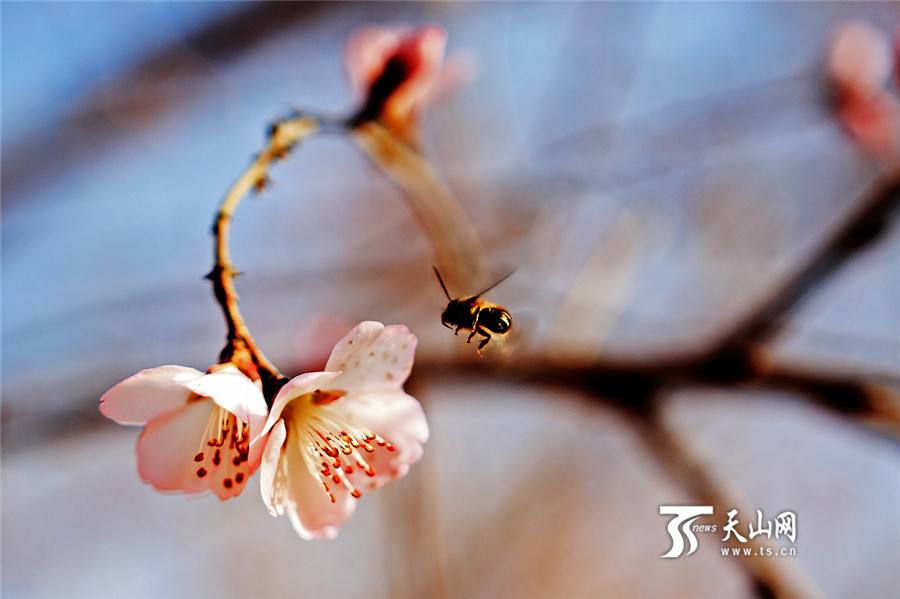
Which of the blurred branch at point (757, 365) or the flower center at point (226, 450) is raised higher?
the flower center at point (226, 450)

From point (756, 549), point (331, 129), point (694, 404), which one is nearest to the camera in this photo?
point (331, 129)

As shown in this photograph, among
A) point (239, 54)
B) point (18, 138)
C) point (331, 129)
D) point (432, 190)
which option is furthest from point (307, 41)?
point (331, 129)

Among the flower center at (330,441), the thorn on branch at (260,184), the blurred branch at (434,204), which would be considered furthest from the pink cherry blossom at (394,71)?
the flower center at (330,441)

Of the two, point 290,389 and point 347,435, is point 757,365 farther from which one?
point 290,389

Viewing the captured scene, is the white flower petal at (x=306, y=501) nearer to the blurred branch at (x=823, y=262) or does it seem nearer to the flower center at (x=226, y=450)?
the flower center at (x=226, y=450)

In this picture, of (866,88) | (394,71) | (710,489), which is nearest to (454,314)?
(394,71)

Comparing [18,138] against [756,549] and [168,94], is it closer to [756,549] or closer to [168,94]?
[168,94]

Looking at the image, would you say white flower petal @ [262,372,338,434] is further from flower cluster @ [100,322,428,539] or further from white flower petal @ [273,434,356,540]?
white flower petal @ [273,434,356,540]
